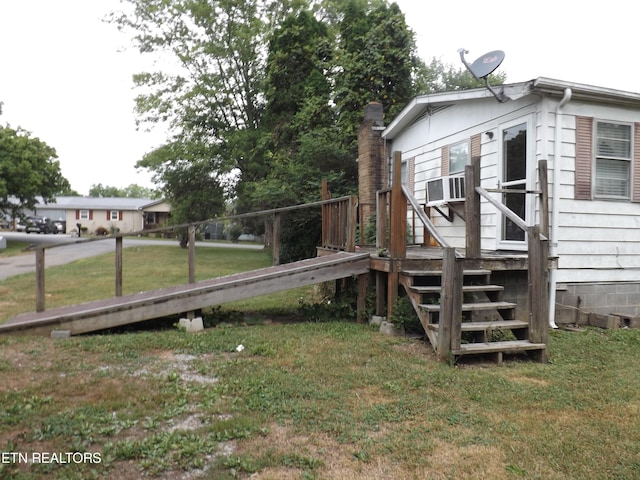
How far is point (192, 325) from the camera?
5758 mm

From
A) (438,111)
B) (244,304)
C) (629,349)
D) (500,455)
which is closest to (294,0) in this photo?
(438,111)

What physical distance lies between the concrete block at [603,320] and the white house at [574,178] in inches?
6.2

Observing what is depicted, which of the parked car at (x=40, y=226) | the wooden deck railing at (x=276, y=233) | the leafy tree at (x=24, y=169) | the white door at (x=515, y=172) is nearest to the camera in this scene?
the wooden deck railing at (x=276, y=233)

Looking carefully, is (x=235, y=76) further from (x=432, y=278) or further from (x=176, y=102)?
(x=432, y=278)

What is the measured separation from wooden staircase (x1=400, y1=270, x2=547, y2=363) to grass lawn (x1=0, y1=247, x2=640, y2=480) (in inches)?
7.0

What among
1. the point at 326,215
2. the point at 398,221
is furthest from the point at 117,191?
the point at 398,221

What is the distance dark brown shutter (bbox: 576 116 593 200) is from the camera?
20.4 feet

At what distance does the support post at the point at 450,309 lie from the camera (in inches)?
171

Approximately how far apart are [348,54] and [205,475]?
14331 millimetres

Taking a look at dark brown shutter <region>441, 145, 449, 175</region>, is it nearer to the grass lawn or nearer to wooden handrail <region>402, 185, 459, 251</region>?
wooden handrail <region>402, 185, 459, 251</region>

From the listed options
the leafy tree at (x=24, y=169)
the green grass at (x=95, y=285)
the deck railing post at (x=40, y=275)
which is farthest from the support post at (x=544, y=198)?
the leafy tree at (x=24, y=169)

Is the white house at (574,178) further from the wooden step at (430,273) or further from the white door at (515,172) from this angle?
the wooden step at (430,273)

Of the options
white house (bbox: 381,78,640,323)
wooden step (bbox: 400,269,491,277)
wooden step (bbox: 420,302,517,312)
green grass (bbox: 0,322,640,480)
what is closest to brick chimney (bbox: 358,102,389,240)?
white house (bbox: 381,78,640,323)

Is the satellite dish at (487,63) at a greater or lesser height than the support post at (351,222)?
greater
